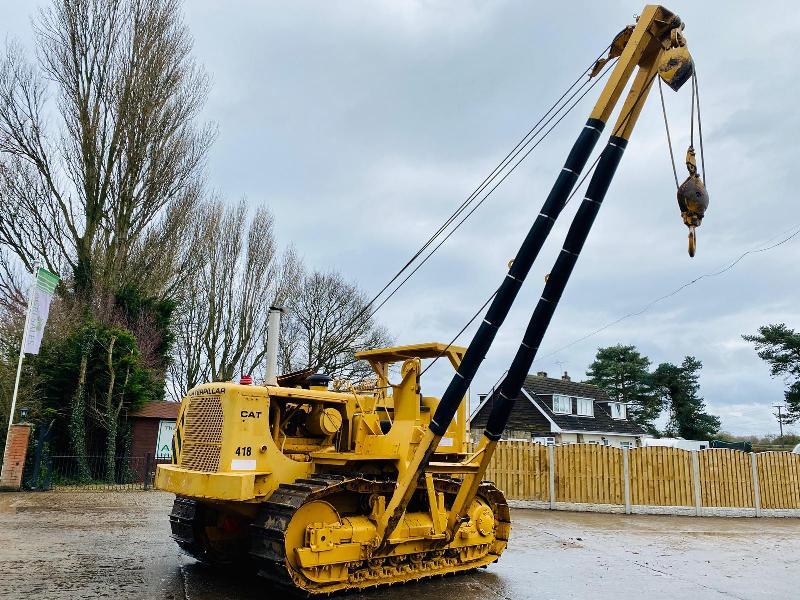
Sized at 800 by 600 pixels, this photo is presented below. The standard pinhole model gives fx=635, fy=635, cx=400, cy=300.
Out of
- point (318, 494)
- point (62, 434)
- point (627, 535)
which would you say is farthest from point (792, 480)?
point (62, 434)

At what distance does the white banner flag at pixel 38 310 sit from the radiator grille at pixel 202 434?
1042 cm

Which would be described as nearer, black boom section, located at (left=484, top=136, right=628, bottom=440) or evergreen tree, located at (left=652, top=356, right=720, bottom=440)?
black boom section, located at (left=484, top=136, right=628, bottom=440)

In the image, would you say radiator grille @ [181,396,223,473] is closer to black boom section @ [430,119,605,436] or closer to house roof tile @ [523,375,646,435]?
black boom section @ [430,119,605,436]

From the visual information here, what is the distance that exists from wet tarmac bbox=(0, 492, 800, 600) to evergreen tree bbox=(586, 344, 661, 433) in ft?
126

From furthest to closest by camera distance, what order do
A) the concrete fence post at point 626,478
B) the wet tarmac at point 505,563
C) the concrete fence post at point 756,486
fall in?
the concrete fence post at point 756,486 < the concrete fence post at point 626,478 < the wet tarmac at point 505,563

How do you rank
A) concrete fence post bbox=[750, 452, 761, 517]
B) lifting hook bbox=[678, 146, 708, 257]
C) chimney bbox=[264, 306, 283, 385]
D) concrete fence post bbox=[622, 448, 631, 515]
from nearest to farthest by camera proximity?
lifting hook bbox=[678, 146, 708, 257] → chimney bbox=[264, 306, 283, 385] → concrete fence post bbox=[622, 448, 631, 515] → concrete fence post bbox=[750, 452, 761, 517]

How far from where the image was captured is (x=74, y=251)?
2150 cm

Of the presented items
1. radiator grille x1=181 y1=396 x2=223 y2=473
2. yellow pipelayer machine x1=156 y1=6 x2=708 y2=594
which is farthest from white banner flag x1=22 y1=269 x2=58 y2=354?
radiator grille x1=181 y1=396 x2=223 y2=473

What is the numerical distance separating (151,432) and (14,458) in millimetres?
4180

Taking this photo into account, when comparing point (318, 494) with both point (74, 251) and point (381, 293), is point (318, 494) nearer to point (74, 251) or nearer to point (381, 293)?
point (381, 293)

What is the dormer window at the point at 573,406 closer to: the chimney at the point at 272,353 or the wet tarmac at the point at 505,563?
the wet tarmac at the point at 505,563

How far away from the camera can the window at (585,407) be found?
39250 millimetres

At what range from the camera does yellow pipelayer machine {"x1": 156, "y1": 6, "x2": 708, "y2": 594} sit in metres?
6.52

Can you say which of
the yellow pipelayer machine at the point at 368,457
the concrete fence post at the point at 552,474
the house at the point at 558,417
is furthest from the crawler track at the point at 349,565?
the house at the point at 558,417
